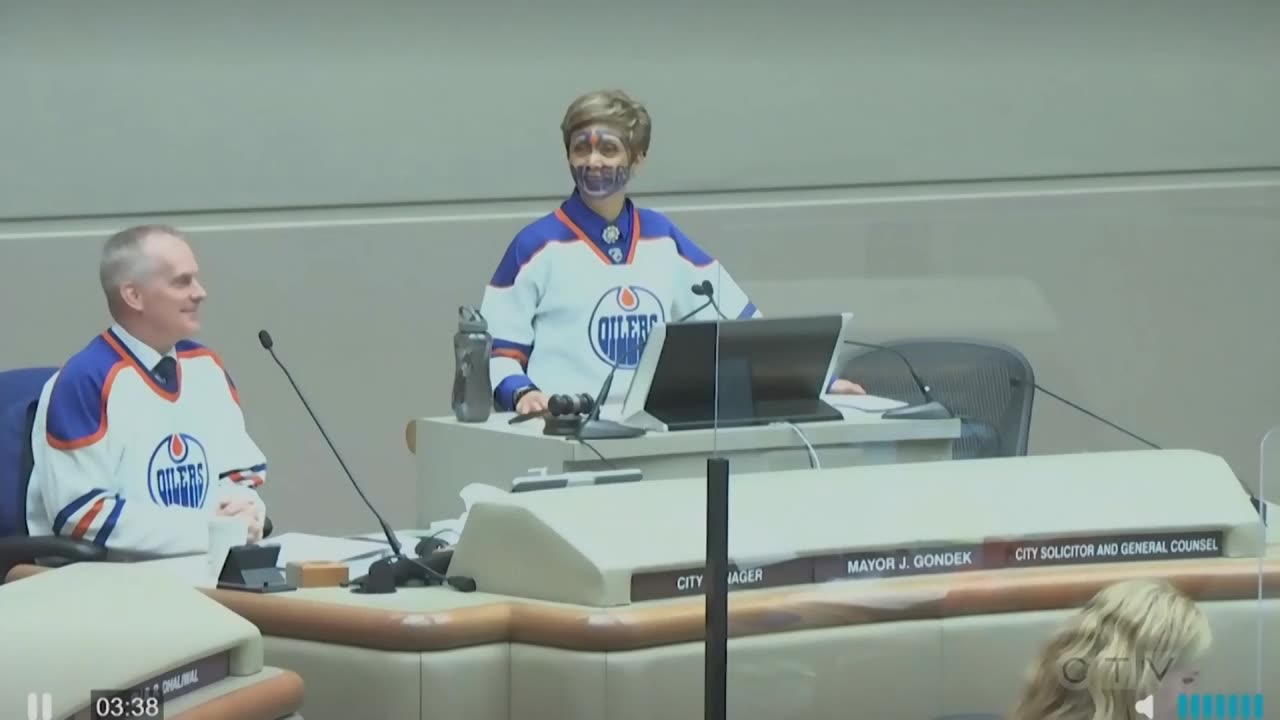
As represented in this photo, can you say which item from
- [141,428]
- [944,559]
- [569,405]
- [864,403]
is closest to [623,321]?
[569,405]

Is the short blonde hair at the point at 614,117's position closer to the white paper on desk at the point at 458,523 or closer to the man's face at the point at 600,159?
the man's face at the point at 600,159

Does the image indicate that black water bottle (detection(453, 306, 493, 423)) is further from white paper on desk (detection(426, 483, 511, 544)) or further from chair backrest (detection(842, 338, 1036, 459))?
chair backrest (detection(842, 338, 1036, 459))

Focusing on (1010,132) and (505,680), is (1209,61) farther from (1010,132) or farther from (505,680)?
(505,680)

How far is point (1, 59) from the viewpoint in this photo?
5.16 m

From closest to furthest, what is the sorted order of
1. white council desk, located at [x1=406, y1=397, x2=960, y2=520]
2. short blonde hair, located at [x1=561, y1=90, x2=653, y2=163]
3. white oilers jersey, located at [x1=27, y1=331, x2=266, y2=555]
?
white council desk, located at [x1=406, y1=397, x2=960, y2=520] < white oilers jersey, located at [x1=27, y1=331, x2=266, y2=555] < short blonde hair, located at [x1=561, y1=90, x2=653, y2=163]

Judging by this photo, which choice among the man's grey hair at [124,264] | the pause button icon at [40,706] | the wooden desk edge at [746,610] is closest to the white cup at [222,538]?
the wooden desk edge at [746,610]

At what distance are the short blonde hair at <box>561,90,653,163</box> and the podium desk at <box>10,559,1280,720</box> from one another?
5.49ft

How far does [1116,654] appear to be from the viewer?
2.12 metres

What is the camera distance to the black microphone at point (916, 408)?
8.34 ft

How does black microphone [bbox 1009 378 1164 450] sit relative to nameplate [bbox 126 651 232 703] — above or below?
above

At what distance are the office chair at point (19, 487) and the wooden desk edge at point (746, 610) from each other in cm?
46

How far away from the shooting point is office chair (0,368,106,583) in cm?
340

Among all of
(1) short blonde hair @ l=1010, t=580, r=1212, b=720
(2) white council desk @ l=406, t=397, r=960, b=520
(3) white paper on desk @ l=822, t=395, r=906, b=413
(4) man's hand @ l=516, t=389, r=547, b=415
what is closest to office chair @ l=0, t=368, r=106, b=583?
(2) white council desk @ l=406, t=397, r=960, b=520

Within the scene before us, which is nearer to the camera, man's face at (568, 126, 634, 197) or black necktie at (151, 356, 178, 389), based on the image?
black necktie at (151, 356, 178, 389)
